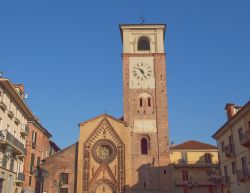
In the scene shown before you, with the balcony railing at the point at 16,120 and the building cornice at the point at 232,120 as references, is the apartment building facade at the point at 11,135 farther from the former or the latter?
the building cornice at the point at 232,120

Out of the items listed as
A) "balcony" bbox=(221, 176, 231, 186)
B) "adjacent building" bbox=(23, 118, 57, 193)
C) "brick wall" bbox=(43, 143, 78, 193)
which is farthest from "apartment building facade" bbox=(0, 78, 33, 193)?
"balcony" bbox=(221, 176, 231, 186)

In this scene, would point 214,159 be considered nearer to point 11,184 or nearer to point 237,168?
point 237,168

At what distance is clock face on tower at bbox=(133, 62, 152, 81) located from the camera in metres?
50.4

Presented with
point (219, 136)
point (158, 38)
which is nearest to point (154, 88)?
point (158, 38)

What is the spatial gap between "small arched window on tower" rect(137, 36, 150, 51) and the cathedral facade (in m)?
0.74

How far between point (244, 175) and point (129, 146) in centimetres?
1829

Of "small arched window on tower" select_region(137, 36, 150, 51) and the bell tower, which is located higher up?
"small arched window on tower" select_region(137, 36, 150, 51)

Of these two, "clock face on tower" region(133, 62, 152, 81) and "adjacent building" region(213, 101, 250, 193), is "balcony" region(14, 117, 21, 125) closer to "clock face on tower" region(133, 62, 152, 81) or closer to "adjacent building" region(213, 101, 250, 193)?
"clock face on tower" region(133, 62, 152, 81)

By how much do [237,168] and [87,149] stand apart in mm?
20663

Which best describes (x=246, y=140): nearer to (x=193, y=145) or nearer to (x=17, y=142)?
(x=17, y=142)

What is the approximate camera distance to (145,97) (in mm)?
49500

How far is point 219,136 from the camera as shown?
1614 inches

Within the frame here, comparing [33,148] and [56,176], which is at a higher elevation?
[33,148]

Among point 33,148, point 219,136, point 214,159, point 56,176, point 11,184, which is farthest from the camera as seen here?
point 214,159
